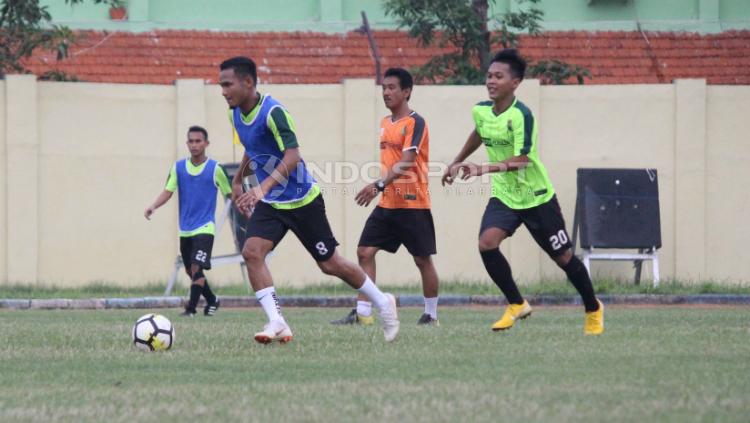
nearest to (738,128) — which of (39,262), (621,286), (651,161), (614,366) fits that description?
(651,161)

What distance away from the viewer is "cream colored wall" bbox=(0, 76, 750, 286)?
62.6ft

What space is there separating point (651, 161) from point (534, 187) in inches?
398

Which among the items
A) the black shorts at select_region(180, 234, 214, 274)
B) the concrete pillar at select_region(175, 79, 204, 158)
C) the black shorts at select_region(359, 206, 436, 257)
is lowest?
the black shorts at select_region(180, 234, 214, 274)

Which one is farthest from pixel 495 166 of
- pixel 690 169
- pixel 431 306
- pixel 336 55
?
pixel 336 55

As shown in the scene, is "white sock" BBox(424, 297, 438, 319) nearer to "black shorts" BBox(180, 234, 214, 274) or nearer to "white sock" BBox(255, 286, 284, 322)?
"white sock" BBox(255, 286, 284, 322)

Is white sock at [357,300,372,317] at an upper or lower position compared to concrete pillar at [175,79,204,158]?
lower

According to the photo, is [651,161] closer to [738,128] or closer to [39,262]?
[738,128]

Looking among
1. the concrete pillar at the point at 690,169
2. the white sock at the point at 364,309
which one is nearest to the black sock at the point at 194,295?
the white sock at the point at 364,309

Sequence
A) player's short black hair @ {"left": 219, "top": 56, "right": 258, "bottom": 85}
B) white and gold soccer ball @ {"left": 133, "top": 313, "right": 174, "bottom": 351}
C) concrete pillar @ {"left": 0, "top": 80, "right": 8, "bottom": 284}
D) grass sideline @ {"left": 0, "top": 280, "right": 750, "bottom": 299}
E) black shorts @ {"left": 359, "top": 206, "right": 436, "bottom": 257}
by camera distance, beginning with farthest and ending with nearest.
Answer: concrete pillar @ {"left": 0, "top": 80, "right": 8, "bottom": 284}
grass sideline @ {"left": 0, "top": 280, "right": 750, "bottom": 299}
black shorts @ {"left": 359, "top": 206, "right": 436, "bottom": 257}
player's short black hair @ {"left": 219, "top": 56, "right": 258, "bottom": 85}
white and gold soccer ball @ {"left": 133, "top": 313, "right": 174, "bottom": 351}

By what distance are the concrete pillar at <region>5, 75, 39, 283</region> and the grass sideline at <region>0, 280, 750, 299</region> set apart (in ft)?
1.39

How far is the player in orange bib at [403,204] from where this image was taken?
1172 centimetres

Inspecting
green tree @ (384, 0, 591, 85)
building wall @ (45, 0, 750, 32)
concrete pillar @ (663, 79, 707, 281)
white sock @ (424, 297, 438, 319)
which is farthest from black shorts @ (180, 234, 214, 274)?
building wall @ (45, 0, 750, 32)

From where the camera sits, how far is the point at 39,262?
62.7 feet

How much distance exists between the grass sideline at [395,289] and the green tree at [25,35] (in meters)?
3.50
